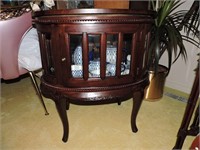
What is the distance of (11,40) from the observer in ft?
3.37

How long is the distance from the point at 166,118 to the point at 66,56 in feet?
3.04

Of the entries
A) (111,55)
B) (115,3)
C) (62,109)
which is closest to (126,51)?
(111,55)

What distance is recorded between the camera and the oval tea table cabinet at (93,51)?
0.77 metres

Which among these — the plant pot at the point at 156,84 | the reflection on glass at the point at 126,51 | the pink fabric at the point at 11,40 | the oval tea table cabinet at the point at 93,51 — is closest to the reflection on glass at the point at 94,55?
the oval tea table cabinet at the point at 93,51

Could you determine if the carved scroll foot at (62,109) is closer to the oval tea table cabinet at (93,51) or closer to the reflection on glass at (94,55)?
the oval tea table cabinet at (93,51)

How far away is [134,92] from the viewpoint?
100 centimetres

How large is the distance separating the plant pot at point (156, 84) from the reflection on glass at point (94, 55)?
0.71 m

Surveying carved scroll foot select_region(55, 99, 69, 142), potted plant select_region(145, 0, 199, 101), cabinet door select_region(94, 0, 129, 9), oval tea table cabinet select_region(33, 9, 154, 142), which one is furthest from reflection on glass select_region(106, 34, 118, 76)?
cabinet door select_region(94, 0, 129, 9)

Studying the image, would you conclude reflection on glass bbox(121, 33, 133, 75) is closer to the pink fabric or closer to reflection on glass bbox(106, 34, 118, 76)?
reflection on glass bbox(106, 34, 118, 76)

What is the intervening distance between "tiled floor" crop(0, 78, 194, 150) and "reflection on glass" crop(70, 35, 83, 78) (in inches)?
19.1

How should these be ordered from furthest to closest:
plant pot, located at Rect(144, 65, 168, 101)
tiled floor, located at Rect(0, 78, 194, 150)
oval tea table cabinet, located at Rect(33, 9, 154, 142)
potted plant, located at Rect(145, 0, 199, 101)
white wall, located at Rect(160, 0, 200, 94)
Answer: white wall, located at Rect(160, 0, 200, 94) → plant pot, located at Rect(144, 65, 168, 101) → potted plant, located at Rect(145, 0, 199, 101) → tiled floor, located at Rect(0, 78, 194, 150) → oval tea table cabinet, located at Rect(33, 9, 154, 142)

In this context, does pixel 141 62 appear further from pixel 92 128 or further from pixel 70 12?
pixel 92 128

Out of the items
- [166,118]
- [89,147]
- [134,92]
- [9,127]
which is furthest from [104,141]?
Result: [9,127]

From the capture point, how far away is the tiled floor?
1107 millimetres
